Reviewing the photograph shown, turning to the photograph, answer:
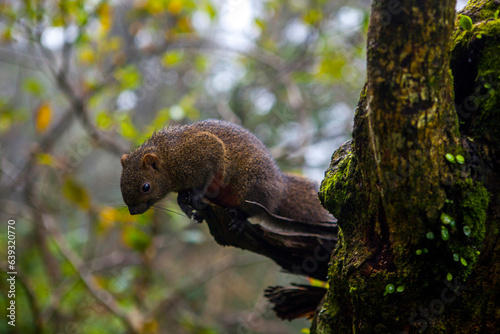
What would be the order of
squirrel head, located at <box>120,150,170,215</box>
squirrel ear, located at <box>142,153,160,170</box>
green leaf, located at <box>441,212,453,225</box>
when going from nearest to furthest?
green leaf, located at <box>441,212,453,225</box> → squirrel head, located at <box>120,150,170,215</box> → squirrel ear, located at <box>142,153,160,170</box>

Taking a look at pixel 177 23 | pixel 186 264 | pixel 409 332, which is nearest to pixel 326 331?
pixel 409 332

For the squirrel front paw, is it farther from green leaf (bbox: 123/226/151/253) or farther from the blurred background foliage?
green leaf (bbox: 123/226/151/253)

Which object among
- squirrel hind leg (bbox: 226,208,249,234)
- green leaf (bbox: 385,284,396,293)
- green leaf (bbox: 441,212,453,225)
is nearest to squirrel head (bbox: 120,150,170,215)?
squirrel hind leg (bbox: 226,208,249,234)

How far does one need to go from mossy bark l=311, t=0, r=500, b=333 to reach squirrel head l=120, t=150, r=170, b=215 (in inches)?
80.1

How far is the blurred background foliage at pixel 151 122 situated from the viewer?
19.7ft

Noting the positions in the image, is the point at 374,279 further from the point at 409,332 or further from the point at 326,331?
the point at 326,331

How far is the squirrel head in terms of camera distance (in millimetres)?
3990

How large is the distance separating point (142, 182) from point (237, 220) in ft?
3.46

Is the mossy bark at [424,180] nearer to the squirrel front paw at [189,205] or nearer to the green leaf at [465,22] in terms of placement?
the green leaf at [465,22]

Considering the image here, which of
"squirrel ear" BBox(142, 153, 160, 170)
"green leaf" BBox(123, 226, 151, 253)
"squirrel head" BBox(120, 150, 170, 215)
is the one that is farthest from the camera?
"green leaf" BBox(123, 226, 151, 253)

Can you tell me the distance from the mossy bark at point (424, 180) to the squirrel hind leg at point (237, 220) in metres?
1.07

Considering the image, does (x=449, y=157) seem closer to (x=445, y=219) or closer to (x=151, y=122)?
(x=445, y=219)

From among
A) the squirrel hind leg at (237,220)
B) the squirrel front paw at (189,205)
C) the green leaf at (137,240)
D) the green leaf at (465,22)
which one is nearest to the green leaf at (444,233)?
the green leaf at (465,22)

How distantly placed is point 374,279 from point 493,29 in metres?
1.67
